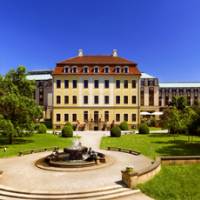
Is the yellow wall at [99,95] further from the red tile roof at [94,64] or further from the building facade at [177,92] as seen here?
the building facade at [177,92]

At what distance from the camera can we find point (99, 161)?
18.5m

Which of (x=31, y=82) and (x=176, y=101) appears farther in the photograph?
(x=176, y=101)

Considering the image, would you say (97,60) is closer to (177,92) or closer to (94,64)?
(94,64)

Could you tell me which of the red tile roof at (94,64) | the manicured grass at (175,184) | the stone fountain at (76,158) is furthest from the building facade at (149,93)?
the manicured grass at (175,184)

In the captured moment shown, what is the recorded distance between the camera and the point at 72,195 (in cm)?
1222

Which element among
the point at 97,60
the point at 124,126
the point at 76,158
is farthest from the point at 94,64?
the point at 76,158

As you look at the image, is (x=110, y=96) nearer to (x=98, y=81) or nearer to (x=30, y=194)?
(x=98, y=81)

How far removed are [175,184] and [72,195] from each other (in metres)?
5.75

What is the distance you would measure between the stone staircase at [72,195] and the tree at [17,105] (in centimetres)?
1556

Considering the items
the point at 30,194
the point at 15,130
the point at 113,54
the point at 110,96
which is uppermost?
the point at 113,54

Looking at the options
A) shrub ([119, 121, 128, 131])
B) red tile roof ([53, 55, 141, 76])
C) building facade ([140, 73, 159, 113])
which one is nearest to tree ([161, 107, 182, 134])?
shrub ([119, 121, 128, 131])

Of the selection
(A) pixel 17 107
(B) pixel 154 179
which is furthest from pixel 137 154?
(A) pixel 17 107

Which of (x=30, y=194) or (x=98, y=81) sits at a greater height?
(x=98, y=81)

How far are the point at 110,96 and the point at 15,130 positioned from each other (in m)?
24.9
